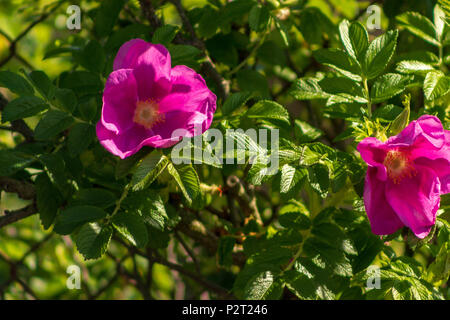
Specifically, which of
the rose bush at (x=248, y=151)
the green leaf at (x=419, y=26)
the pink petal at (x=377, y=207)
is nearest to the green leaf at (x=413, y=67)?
the rose bush at (x=248, y=151)

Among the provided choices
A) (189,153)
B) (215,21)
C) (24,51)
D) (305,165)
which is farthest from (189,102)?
(24,51)

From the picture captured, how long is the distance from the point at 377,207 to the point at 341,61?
0.79 feet

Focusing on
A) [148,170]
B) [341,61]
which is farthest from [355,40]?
[148,170]

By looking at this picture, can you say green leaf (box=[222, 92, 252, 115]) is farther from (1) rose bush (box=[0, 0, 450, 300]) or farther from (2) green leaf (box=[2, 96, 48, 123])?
(2) green leaf (box=[2, 96, 48, 123])

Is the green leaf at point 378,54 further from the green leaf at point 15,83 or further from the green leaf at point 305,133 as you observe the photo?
the green leaf at point 15,83

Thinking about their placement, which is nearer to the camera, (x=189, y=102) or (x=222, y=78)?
(x=189, y=102)

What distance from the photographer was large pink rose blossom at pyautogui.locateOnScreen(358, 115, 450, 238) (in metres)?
0.71

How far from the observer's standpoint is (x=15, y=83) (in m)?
0.84

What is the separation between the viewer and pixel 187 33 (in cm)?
105

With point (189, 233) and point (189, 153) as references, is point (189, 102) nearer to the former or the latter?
point (189, 153)

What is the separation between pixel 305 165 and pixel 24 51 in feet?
3.65

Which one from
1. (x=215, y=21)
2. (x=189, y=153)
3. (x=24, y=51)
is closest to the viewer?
(x=189, y=153)

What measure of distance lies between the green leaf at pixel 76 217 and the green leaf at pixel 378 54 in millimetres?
427
